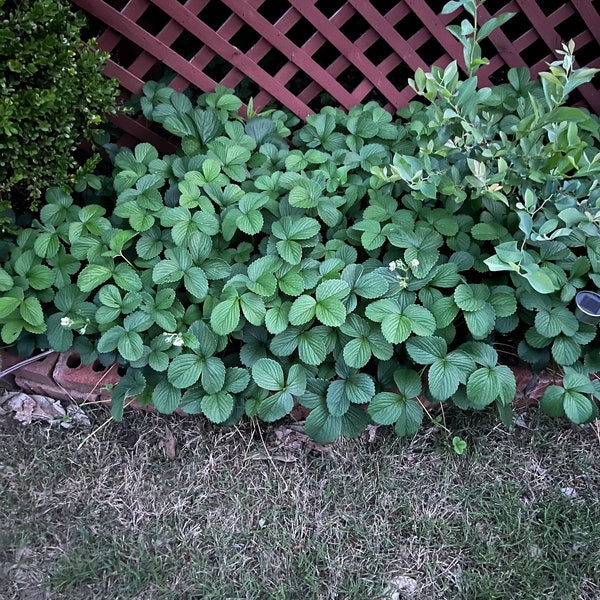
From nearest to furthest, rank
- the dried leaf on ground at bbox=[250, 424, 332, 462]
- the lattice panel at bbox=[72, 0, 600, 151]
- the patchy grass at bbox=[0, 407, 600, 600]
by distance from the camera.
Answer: the patchy grass at bbox=[0, 407, 600, 600]
the dried leaf on ground at bbox=[250, 424, 332, 462]
the lattice panel at bbox=[72, 0, 600, 151]

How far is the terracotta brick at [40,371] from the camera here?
1.90m

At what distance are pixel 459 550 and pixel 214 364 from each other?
863mm

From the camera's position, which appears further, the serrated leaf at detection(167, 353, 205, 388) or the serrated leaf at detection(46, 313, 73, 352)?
the serrated leaf at detection(46, 313, 73, 352)

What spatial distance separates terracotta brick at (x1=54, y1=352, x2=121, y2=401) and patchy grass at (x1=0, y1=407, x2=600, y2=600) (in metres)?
0.09

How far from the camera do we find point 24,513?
170cm

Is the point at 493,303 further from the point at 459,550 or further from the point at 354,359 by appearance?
the point at 459,550

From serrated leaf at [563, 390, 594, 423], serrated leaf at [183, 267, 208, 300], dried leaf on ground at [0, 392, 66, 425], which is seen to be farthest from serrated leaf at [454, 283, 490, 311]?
dried leaf on ground at [0, 392, 66, 425]

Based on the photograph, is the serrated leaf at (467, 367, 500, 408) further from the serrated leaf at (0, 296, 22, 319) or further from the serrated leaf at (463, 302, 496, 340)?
the serrated leaf at (0, 296, 22, 319)

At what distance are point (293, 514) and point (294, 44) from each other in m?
1.67

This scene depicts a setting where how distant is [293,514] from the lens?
5.58ft

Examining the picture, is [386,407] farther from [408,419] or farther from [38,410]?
[38,410]

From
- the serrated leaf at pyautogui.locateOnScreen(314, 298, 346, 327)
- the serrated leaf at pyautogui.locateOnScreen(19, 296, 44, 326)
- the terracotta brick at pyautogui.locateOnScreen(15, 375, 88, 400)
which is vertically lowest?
the terracotta brick at pyautogui.locateOnScreen(15, 375, 88, 400)

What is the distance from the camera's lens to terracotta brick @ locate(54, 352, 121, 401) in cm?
188

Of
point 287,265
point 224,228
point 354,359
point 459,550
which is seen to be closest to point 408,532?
point 459,550
